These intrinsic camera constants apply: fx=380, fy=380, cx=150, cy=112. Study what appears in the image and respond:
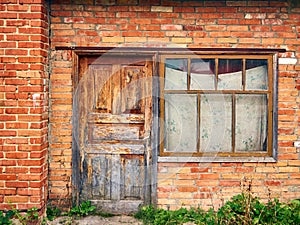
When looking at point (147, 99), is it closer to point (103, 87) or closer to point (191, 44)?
point (103, 87)

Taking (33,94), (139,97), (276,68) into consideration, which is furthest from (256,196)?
(33,94)

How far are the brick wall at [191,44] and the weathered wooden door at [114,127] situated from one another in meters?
0.20

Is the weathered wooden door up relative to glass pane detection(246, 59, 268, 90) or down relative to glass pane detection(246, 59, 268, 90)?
down

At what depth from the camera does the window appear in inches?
199

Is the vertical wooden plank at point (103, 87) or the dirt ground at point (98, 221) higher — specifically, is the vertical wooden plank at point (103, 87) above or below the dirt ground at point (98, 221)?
above

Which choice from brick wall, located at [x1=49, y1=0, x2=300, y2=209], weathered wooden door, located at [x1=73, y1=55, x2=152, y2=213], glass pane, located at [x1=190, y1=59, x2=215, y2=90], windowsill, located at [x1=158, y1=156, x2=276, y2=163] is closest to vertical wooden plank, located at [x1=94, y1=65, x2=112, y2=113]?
weathered wooden door, located at [x1=73, y1=55, x2=152, y2=213]

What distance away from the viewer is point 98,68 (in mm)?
5062

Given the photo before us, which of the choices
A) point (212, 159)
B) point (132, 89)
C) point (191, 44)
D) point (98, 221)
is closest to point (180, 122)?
point (212, 159)

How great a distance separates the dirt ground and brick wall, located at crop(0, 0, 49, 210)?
413mm

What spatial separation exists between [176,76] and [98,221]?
7.02 ft

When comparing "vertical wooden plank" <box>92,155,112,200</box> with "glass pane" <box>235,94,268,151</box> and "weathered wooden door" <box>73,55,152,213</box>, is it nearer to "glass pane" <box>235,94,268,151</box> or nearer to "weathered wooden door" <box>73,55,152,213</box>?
"weathered wooden door" <box>73,55,152,213</box>

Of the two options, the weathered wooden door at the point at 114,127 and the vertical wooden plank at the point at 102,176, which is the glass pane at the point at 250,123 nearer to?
the weathered wooden door at the point at 114,127

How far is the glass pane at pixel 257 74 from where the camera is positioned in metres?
5.07

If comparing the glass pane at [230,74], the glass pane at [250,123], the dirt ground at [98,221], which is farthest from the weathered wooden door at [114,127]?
the glass pane at [250,123]
